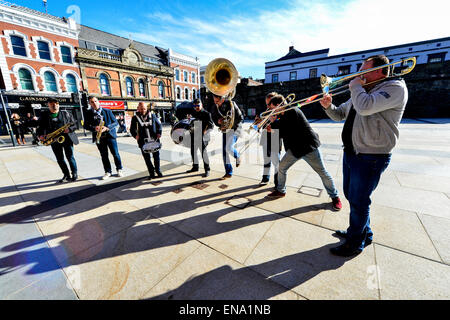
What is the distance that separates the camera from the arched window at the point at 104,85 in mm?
23339

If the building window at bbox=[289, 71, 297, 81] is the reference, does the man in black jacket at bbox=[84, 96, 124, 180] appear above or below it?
below

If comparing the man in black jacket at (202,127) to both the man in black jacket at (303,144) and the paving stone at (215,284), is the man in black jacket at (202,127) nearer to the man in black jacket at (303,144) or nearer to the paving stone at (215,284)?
the man in black jacket at (303,144)

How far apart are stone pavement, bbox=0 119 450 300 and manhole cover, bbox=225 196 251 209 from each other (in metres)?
0.02

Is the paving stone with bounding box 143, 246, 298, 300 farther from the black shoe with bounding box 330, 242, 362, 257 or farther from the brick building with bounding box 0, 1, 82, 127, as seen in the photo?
the brick building with bounding box 0, 1, 82, 127

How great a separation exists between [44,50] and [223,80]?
2507 cm

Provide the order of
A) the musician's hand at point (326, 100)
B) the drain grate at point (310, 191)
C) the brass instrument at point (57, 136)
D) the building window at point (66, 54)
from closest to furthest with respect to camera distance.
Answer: the musician's hand at point (326, 100) → the drain grate at point (310, 191) → the brass instrument at point (57, 136) → the building window at point (66, 54)

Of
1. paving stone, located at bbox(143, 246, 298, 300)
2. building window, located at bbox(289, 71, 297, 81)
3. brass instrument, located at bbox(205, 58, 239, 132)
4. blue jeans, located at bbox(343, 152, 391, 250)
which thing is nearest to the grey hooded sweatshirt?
blue jeans, located at bbox(343, 152, 391, 250)

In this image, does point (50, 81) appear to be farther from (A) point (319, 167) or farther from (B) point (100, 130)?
(A) point (319, 167)

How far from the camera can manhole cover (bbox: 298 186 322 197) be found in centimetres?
388

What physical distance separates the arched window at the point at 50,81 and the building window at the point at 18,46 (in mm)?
2116

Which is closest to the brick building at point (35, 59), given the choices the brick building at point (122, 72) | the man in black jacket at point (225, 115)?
the brick building at point (122, 72)

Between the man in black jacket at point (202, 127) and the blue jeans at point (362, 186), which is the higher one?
the man in black jacket at point (202, 127)
